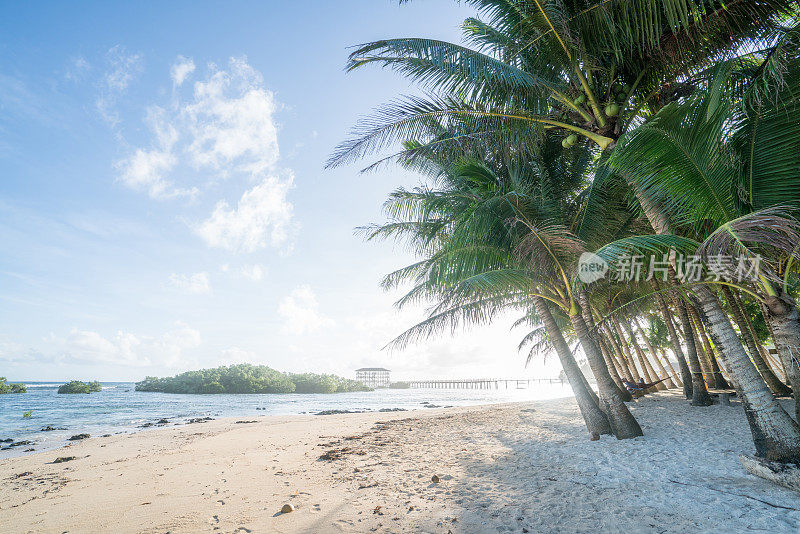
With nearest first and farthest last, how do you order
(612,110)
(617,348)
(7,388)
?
(612,110) < (617,348) < (7,388)

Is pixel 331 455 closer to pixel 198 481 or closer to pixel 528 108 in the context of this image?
pixel 198 481

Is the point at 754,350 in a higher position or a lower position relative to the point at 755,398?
higher

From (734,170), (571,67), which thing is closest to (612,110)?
(571,67)

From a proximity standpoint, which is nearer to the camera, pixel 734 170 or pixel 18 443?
pixel 734 170

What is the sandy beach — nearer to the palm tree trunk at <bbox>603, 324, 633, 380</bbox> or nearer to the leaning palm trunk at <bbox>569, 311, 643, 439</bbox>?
the leaning palm trunk at <bbox>569, 311, 643, 439</bbox>

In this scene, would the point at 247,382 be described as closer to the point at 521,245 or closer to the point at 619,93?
the point at 521,245

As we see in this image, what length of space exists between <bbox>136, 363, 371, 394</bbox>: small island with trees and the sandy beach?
48298mm

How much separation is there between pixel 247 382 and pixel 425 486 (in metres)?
55.8

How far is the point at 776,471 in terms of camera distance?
3.84m

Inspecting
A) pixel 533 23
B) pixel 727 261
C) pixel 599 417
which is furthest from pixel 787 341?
pixel 533 23

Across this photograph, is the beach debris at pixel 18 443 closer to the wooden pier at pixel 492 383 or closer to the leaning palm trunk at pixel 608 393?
the leaning palm trunk at pixel 608 393

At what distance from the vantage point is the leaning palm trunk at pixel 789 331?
4.32m

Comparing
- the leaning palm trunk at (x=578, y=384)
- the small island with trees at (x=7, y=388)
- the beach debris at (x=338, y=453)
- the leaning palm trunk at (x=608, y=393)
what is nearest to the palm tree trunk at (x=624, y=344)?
the leaning palm trunk at (x=578, y=384)

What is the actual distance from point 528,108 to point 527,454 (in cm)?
616
